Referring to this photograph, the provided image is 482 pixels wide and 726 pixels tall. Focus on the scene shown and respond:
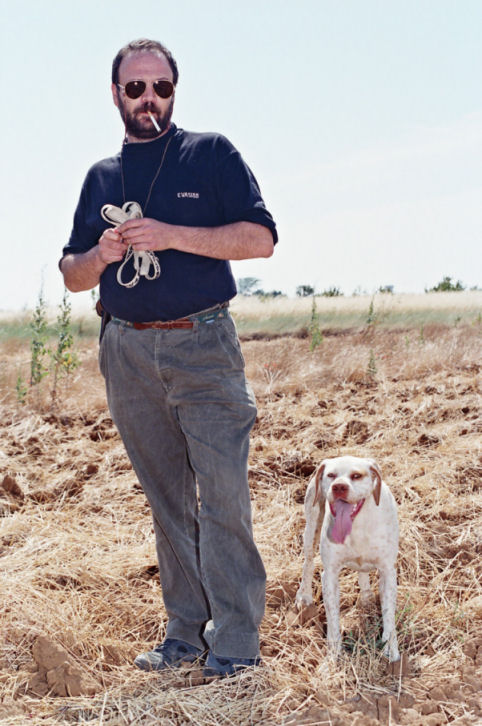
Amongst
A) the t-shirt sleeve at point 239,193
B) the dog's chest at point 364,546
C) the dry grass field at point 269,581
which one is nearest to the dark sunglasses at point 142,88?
the t-shirt sleeve at point 239,193

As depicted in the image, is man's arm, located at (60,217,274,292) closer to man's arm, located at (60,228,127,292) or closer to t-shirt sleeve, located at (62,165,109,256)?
man's arm, located at (60,228,127,292)

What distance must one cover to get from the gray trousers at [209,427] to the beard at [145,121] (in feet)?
2.47

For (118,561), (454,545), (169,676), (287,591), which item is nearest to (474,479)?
(454,545)

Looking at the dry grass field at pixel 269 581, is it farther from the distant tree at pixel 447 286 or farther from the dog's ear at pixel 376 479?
the distant tree at pixel 447 286

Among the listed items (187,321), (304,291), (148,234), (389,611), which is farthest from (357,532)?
(304,291)

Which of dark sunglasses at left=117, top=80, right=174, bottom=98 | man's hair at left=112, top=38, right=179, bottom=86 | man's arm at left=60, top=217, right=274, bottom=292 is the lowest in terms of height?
man's arm at left=60, top=217, right=274, bottom=292

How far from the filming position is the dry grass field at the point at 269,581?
2.79 meters

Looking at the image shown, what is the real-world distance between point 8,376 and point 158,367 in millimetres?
6124

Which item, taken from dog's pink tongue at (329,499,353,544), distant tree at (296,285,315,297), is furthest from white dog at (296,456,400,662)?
distant tree at (296,285,315,297)

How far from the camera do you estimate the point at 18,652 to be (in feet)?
10.4

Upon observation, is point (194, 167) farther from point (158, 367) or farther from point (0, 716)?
point (0, 716)

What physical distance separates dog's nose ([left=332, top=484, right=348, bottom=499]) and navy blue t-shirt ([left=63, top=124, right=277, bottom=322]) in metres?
0.86

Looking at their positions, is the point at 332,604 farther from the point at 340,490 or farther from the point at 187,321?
the point at 187,321

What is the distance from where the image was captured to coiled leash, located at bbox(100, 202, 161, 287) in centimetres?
285
